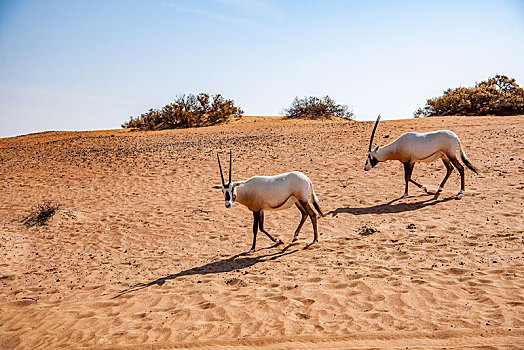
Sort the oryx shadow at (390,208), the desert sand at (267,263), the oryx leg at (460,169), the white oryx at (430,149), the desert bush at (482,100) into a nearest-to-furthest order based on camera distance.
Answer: the desert sand at (267,263)
the oryx shadow at (390,208)
the oryx leg at (460,169)
the white oryx at (430,149)
the desert bush at (482,100)

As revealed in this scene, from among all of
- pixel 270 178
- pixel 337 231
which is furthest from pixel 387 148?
pixel 270 178

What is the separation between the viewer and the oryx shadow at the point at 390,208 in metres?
10.3

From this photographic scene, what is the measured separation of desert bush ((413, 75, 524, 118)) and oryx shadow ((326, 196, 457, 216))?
21.1 m

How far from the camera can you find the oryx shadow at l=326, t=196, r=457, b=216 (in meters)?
10.3

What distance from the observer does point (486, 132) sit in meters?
17.8

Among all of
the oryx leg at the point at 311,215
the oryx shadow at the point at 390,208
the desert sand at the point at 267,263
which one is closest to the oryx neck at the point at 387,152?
the desert sand at the point at 267,263

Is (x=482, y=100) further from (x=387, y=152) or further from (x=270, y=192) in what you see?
(x=270, y=192)

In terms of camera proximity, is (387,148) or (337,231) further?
(387,148)

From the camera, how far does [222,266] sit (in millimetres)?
7402

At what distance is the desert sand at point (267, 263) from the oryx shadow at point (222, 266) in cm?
5

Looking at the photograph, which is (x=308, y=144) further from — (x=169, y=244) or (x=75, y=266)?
(x=75, y=266)

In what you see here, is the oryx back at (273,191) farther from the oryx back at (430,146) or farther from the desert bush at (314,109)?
the desert bush at (314,109)

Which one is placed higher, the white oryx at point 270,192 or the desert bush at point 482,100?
the desert bush at point 482,100

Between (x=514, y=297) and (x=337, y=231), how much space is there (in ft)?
14.2
